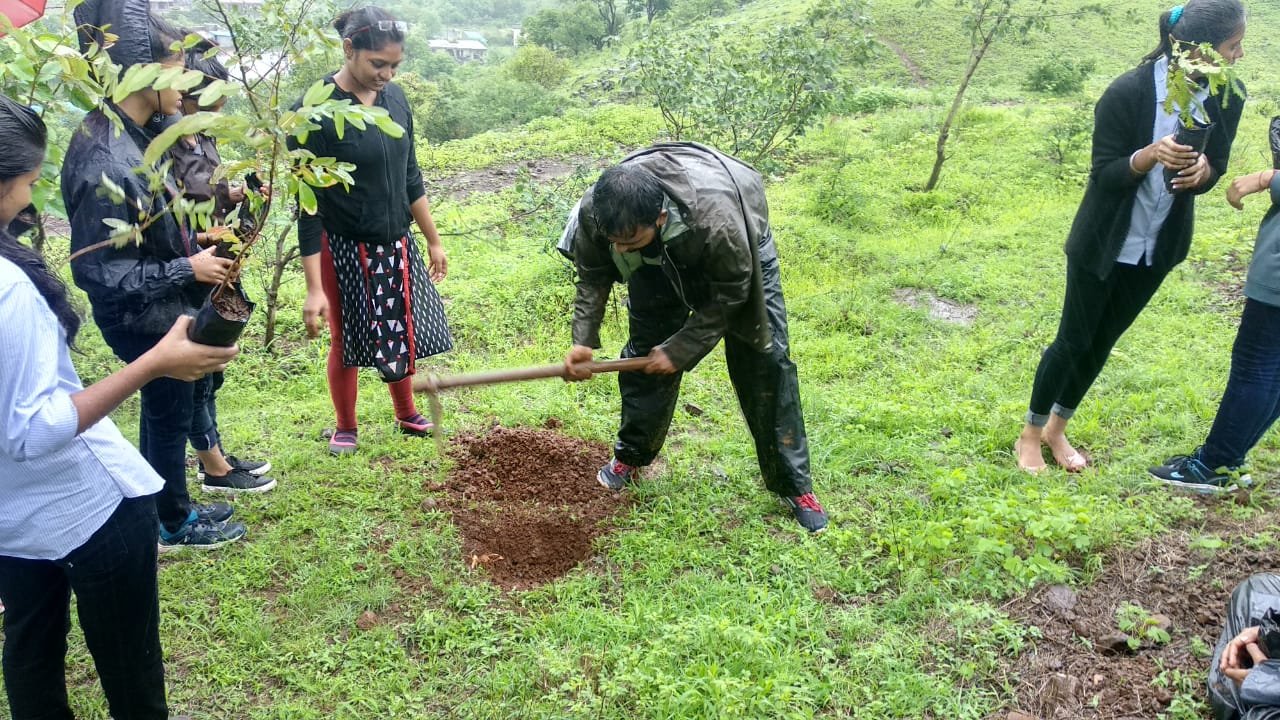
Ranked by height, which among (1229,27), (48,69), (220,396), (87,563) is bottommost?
(220,396)

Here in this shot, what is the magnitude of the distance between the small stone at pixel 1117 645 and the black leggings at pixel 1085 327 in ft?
4.16

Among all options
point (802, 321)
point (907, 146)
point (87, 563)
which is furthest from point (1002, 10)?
point (87, 563)

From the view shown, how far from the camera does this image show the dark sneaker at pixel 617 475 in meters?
3.80

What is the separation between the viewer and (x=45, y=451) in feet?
5.57

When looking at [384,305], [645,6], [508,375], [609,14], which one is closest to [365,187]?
[384,305]

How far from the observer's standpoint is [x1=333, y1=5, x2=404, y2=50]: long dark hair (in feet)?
10.5

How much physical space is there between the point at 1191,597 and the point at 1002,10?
7018 mm

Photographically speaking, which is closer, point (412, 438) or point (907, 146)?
point (412, 438)

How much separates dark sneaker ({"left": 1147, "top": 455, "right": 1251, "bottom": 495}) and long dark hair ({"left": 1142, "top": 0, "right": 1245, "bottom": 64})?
5.63 ft

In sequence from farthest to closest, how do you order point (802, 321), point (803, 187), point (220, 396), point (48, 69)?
point (803, 187), point (802, 321), point (220, 396), point (48, 69)

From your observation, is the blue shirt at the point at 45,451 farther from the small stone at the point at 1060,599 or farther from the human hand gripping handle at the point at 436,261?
the small stone at the point at 1060,599

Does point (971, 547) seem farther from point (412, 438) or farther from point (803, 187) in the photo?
point (803, 187)

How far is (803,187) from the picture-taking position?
358 inches

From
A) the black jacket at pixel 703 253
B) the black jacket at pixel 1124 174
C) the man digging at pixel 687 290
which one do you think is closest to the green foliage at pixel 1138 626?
the man digging at pixel 687 290
